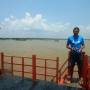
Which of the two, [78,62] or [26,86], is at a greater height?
[78,62]

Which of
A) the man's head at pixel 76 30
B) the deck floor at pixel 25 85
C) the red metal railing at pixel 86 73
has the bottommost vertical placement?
the deck floor at pixel 25 85

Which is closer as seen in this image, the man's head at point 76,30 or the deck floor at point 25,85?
the man's head at point 76,30

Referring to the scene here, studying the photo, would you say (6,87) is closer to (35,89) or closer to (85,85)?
(35,89)

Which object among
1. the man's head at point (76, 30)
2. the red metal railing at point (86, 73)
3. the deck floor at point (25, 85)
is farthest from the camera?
the deck floor at point (25, 85)

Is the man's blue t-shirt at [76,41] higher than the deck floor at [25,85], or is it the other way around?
the man's blue t-shirt at [76,41]

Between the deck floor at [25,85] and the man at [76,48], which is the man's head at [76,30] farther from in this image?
the deck floor at [25,85]

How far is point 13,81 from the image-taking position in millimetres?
13031

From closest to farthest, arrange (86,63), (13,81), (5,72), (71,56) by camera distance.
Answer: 1. (86,63)
2. (71,56)
3. (13,81)
4. (5,72)

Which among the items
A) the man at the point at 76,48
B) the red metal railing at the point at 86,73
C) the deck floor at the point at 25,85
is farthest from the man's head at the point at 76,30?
the deck floor at the point at 25,85

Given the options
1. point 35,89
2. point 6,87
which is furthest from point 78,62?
point 6,87

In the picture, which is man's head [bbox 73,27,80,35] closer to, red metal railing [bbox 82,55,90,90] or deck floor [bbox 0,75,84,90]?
red metal railing [bbox 82,55,90,90]

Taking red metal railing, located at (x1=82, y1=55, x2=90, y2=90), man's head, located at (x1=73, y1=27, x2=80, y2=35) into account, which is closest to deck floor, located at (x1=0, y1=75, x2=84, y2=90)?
red metal railing, located at (x1=82, y1=55, x2=90, y2=90)

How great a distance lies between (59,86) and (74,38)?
6.38ft

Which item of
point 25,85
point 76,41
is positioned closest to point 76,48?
point 76,41
